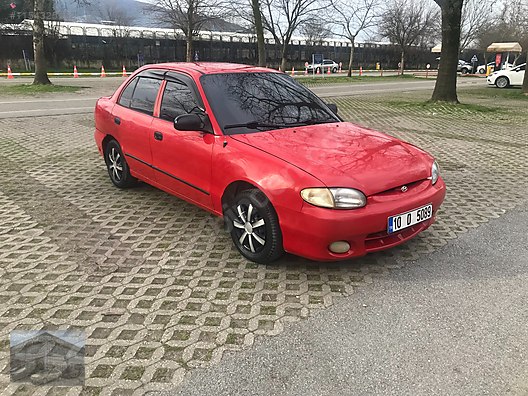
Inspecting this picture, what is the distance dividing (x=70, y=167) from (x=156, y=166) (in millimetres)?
2866

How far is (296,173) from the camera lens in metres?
3.41

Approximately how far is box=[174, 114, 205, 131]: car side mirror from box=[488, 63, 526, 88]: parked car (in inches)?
1080

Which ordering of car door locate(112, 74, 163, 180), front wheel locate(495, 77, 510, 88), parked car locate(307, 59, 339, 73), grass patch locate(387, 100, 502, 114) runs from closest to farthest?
car door locate(112, 74, 163, 180), grass patch locate(387, 100, 502, 114), front wheel locate(495, 77, 510, 88), parked car locate(307, 59, 339, 73)

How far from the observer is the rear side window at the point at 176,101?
4.38 meters

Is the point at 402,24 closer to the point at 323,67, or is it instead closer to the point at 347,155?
the point at 323,67

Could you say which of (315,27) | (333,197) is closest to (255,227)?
(333,197)

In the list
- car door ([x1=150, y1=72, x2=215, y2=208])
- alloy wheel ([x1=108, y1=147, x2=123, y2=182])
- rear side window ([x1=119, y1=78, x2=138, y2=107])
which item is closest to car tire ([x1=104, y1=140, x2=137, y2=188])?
alloy wheel ([x1=108, y1=147, x2=123, y2=182])

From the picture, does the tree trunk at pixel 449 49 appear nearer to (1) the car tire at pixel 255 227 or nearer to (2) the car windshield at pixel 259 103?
(2) the car windshield at pixel 259 103

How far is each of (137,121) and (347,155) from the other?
8.17 feet

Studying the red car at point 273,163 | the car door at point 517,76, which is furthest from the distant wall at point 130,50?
the red car at point 273,163

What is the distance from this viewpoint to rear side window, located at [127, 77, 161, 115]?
488cm

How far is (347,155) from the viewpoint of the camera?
12.2 feet

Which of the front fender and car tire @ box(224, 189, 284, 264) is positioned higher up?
the front fender

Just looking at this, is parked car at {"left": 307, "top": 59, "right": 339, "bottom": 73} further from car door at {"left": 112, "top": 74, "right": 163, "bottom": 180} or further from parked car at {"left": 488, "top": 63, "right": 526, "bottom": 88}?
car door at {"left": 112, "top": 74, "right": 163, "bottom": 180}
